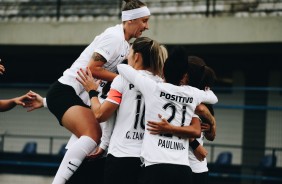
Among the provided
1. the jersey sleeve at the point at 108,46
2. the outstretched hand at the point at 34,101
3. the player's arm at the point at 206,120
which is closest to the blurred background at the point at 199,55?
the player's arm at the point at 206,120

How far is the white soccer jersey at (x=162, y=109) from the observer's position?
491cm

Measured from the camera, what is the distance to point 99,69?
18.2ft

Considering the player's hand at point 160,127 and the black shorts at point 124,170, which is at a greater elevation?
the player's hand at point 160,127

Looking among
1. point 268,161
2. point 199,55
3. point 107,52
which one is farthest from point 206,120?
point 199,55

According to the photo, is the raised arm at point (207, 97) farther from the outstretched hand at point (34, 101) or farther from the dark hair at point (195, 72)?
the outstretched hand at point (34, 101)

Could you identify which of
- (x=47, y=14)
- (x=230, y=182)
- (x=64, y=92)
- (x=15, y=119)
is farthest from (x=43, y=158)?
(x=64, y=92)

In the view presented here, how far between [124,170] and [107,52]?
0.98 meters

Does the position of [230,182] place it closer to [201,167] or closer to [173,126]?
[201,167]

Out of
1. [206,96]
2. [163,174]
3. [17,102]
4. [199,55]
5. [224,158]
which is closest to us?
[163,174]

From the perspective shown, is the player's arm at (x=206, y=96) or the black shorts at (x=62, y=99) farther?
the black shorts at (x=62, y=99)

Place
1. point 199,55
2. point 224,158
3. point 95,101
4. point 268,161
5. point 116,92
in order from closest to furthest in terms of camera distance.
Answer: point 116,92 < point 95,101 < point 268,161 < point 224,158 < point 199,55

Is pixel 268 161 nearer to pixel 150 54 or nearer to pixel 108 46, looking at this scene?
pixel 108 46

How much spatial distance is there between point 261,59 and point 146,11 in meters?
9.55

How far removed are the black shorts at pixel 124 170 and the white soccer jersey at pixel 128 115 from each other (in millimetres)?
34
